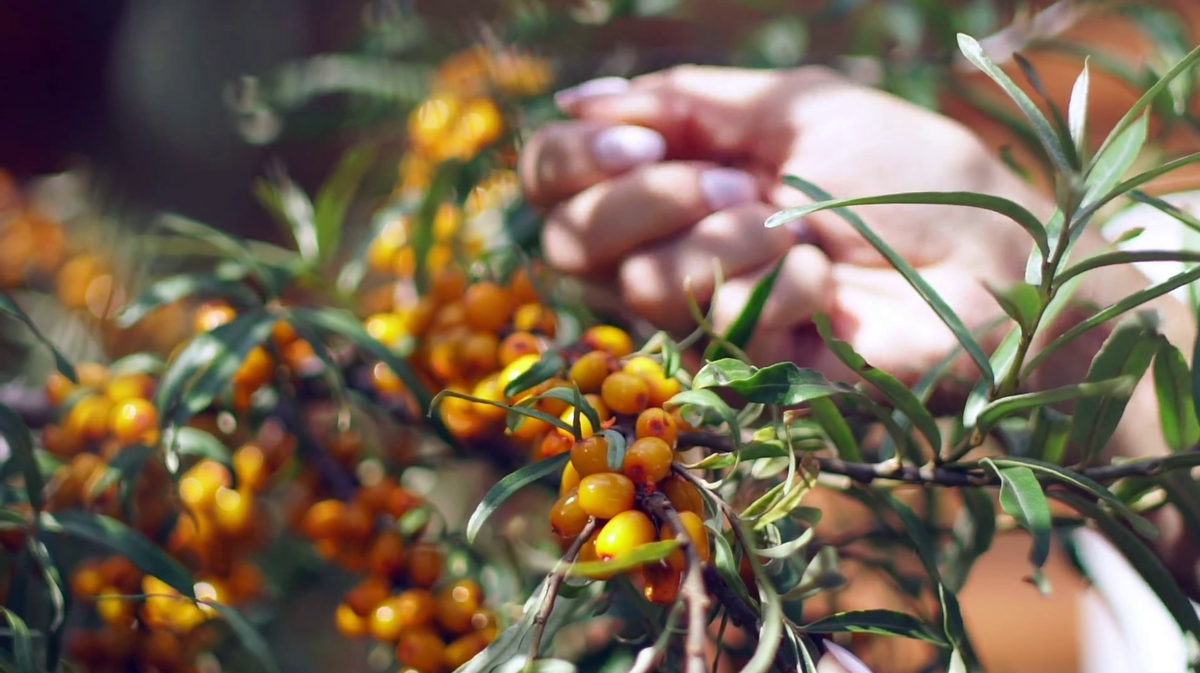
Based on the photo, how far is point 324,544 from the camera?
2.16 ft

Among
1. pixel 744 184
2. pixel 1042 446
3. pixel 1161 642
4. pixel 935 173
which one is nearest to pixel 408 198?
pixel 744 184

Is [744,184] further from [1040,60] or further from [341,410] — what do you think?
[1040,60]

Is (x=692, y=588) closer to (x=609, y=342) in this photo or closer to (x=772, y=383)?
(x=772, y=383)

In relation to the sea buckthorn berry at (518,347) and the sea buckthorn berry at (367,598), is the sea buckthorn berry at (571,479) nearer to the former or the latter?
the sea buckthorn berry at (518,347)

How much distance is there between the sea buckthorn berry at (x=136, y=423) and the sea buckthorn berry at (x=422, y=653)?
231 millimetres

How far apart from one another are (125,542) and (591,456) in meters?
0.30

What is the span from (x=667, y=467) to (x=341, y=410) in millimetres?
316

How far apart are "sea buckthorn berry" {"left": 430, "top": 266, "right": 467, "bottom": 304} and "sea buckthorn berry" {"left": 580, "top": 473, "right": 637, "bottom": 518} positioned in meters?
0.33

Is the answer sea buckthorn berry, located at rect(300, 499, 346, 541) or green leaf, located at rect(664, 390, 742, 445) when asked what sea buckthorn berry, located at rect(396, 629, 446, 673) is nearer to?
sea buckthorn berry, located at rect(300, 499, 346, 541)

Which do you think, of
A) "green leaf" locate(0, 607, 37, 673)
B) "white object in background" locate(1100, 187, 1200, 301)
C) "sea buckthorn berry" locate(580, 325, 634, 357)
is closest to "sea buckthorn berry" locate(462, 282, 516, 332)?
"sea buckthorn berry" locate(580, 325, 634, 357)

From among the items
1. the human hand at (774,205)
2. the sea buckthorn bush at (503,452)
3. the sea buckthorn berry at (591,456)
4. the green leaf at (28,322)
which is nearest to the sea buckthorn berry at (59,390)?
the sea buckthorn bush at (503,452)

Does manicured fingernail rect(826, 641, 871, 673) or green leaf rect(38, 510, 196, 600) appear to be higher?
manicured fingernail rect(826, 641, 871, 673)

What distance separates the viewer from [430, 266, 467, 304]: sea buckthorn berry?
68 centimetres

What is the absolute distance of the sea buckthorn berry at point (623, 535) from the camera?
364 millimetres
